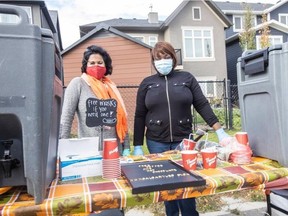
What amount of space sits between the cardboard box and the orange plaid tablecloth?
4 cm

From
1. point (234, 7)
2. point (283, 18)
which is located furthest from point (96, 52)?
point (283, 18)

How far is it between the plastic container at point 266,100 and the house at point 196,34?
15.4 meters

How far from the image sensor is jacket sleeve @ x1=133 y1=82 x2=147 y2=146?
248 cm

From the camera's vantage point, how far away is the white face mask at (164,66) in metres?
2.37

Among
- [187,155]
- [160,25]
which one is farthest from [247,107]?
[160,25]

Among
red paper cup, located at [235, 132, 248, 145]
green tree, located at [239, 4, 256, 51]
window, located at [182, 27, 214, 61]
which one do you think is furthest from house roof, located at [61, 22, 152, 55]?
red paper cup, located at [235, 132, 248, 145]

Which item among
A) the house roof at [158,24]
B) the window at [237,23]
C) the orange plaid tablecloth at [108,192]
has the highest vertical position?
the window at [237,23]

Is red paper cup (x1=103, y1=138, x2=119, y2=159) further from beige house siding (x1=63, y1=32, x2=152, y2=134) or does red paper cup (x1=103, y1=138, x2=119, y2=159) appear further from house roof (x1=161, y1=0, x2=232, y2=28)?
house roof (x1=161, y1=0, x2=232, y2=28)

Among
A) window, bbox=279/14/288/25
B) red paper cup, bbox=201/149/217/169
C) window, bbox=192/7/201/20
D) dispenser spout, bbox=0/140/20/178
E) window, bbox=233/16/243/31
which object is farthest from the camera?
window, bbox=279/14/288/25

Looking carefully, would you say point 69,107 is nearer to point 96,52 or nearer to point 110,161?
point 96,52

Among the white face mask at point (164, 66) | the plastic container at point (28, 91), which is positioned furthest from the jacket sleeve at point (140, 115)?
the plastic container at point (28, 91)

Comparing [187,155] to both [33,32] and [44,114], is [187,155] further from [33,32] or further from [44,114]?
[33,32]

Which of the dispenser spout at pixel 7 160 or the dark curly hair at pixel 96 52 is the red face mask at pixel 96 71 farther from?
the dispenser spout at pixel 7 160

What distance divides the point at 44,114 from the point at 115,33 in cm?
1154
